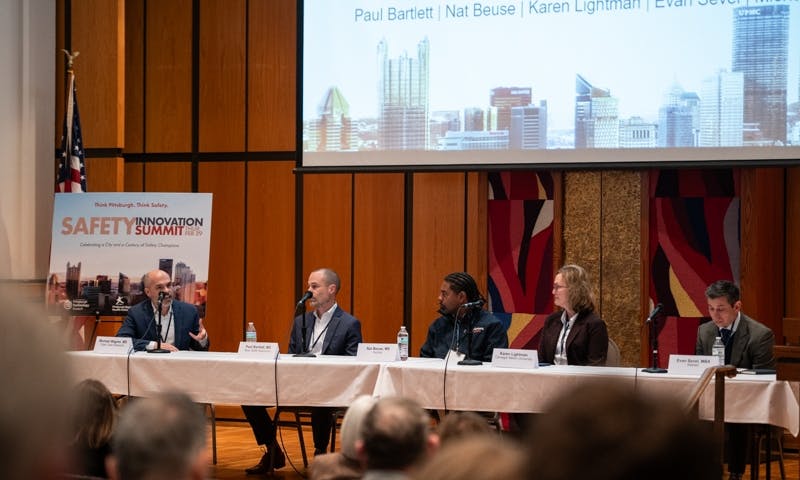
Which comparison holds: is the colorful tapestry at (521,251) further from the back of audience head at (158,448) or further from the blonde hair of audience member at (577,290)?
the back of audience head at (158,448)

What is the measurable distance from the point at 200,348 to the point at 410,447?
171 inches

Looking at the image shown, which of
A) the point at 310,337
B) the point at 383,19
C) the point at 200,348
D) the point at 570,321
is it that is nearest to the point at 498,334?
the point at 570,321

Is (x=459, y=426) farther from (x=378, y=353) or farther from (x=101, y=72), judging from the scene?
(x=101, y=72)

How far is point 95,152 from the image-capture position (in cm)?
805

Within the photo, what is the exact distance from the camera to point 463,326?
5891 millimetres

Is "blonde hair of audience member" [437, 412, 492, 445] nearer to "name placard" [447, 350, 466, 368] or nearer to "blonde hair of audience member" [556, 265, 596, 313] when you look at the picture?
"name placard" [447, 350, 466, 368]

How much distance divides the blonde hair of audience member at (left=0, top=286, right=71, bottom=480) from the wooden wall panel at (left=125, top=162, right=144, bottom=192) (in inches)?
309

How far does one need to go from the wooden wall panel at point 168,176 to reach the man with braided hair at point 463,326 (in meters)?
2.92

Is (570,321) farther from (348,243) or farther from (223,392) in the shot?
(348,243)

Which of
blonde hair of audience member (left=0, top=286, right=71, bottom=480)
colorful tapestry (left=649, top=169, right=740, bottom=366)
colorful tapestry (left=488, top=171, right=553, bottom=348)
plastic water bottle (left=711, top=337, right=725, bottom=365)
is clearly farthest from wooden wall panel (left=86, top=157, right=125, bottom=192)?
blonde hair of audience member (left=0, top=286, right=71, bottom=480)

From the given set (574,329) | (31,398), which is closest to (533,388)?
(574,329)

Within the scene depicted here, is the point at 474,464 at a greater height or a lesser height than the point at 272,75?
lesser

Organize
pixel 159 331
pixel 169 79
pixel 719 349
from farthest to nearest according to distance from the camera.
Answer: pixel 169 79, pixel 159 331, pixel 719 349

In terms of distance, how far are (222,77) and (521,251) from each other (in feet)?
9.16
